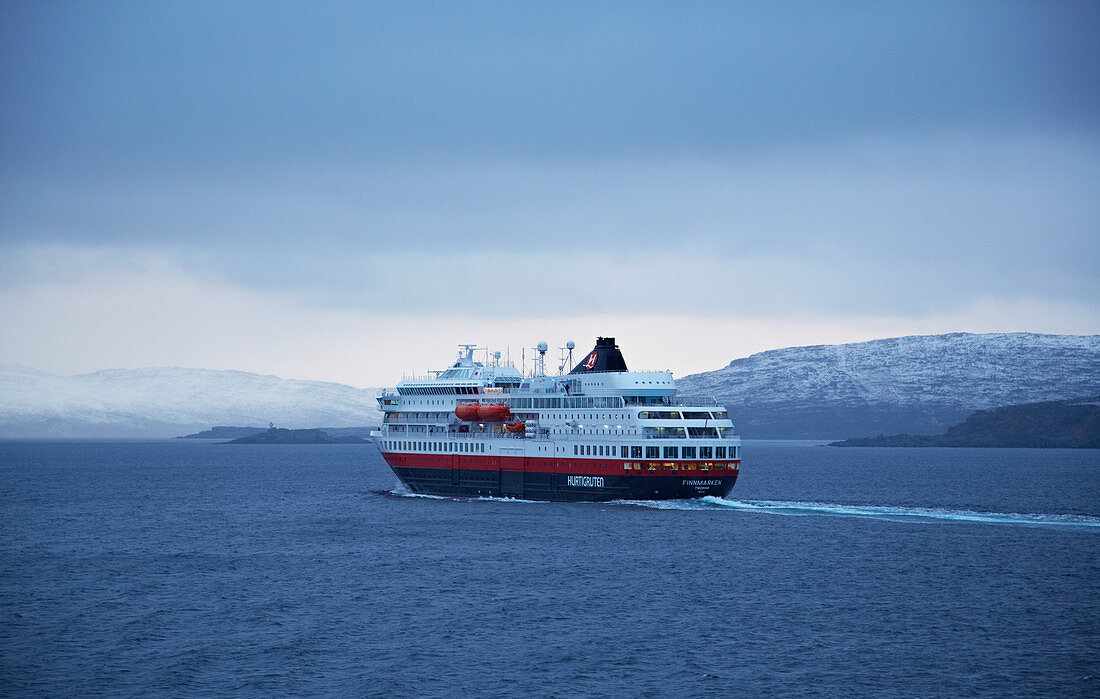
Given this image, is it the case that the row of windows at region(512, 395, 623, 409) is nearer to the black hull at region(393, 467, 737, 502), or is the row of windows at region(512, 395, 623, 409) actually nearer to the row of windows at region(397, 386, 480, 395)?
the black hull at region(393, 467, 737, 502)

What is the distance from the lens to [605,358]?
90688 millimetres

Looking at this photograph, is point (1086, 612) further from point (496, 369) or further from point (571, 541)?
point (496, 369)

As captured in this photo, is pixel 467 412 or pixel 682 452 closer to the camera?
pixel 682 452

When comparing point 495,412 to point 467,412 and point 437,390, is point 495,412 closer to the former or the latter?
point 467,412

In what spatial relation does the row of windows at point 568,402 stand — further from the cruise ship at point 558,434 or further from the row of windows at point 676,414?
the row of windows at point 676,414

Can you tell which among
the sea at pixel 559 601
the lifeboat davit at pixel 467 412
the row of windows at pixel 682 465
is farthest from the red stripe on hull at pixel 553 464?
the lifeboat davit at pixel 467 412

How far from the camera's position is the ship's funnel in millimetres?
90438

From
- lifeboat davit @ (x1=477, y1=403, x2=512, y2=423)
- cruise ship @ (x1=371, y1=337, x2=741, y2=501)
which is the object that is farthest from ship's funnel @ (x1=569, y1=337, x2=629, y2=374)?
lifeboat davit @ (x1=477, y1=403, x2=512, y2=423)

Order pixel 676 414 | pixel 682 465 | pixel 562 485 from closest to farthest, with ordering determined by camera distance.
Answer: pixel 682 465, pixel 676 414, pixel 562 485

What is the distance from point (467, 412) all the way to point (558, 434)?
36.1ft

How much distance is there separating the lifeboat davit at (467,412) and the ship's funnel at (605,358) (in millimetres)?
10990

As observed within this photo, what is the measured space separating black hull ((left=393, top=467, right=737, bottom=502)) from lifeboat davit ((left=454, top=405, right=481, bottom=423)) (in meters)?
4.75

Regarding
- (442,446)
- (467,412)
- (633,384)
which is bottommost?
(442,446)

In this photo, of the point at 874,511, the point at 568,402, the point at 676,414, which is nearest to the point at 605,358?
the point at 568,402
